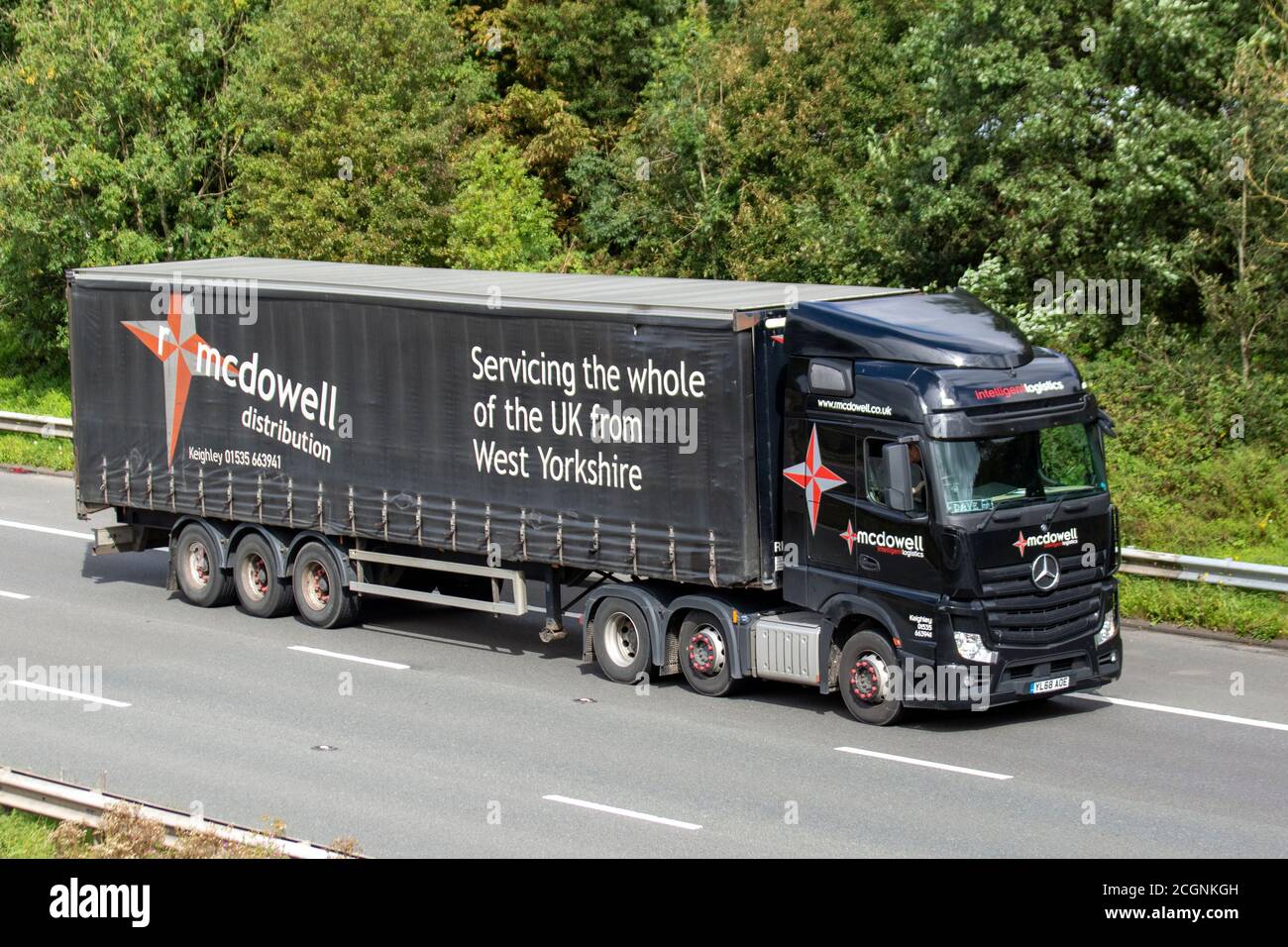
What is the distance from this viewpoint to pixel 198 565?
68.6ft

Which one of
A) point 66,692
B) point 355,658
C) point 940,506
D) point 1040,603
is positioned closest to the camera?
point 940,506

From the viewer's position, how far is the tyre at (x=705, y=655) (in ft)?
53.3

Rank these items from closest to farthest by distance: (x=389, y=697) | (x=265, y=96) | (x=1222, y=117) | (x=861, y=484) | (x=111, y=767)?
Result: (x=111, y=767) < (x=861, y=484) < (x=389, y=697) < (x=1222, y=117) < (x=265, y=96)

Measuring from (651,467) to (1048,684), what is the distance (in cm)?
432

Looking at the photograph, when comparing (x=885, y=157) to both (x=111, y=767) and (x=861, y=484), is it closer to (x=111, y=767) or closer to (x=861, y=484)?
→ (x=861, y=484)

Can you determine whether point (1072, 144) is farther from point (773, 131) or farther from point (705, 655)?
point (705, 655)

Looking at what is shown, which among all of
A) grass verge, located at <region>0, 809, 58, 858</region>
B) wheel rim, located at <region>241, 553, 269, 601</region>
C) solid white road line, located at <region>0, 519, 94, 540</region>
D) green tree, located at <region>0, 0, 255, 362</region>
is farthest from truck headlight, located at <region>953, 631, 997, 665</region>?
green tree, located at <region>0, 0, 255, 362</region>

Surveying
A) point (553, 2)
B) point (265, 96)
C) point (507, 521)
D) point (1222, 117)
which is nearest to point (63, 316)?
point (265, 96)

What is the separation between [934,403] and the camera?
570 inches

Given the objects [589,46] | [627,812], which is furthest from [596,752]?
[589,46]

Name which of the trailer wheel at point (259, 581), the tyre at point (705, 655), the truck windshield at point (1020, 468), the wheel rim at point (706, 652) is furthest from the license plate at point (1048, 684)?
the trailer wheel at point (259, 581)

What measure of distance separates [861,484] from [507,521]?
4.22 meters

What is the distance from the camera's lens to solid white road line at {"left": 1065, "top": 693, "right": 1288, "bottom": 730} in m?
15.2

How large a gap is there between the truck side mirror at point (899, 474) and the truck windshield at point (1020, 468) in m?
0.28
